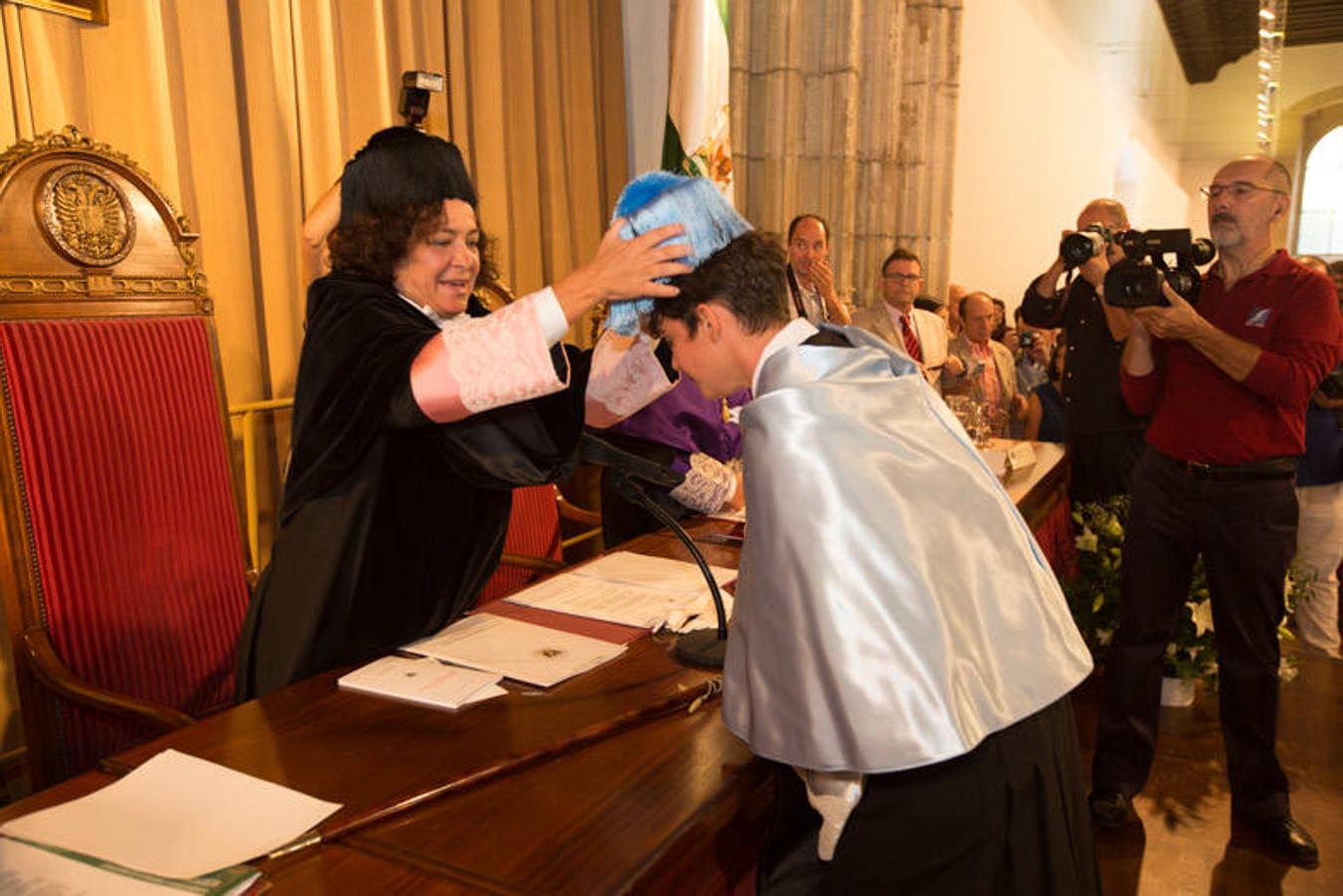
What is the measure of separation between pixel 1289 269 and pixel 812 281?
2096mm

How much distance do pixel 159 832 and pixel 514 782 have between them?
1.26ft

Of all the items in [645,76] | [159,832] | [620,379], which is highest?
[645,76]

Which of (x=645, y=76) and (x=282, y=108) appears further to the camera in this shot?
(x=645, y=76)

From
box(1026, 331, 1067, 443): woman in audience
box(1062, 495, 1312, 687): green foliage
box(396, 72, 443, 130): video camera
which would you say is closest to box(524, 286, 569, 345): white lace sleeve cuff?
box(396, 72, 443, 130): video camera

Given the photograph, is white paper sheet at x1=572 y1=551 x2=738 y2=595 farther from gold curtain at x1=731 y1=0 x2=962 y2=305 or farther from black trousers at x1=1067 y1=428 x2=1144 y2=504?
gold curtain at x1=731 y1=0 x2=962 y2=305

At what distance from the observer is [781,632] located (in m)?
1.17

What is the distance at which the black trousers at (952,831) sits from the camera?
1.21 meters

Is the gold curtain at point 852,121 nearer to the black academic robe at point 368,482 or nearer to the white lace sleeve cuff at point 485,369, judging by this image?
the black academic robe at point 368,482

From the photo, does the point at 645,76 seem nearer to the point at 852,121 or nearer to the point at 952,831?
the point at 852,121

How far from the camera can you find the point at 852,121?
5812mm

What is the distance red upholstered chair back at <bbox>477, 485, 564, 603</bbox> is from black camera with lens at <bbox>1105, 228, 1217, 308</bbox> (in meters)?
1.75

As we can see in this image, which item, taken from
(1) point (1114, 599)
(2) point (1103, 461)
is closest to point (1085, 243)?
(2) point (1103, 461)

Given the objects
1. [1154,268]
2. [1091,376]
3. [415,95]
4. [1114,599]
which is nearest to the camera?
[415,95]

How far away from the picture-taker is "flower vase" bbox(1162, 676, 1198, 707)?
3520 millimetres
